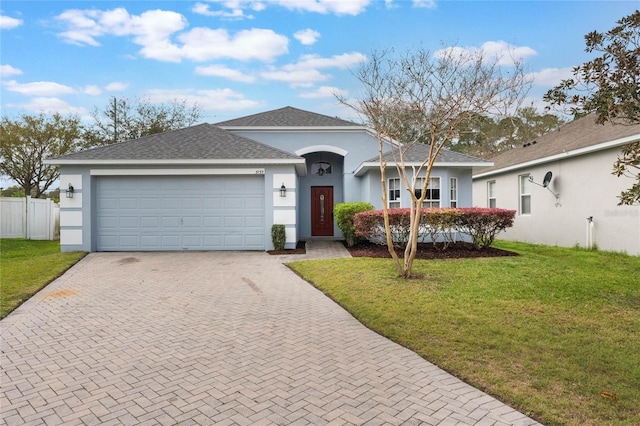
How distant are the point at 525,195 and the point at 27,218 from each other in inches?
819

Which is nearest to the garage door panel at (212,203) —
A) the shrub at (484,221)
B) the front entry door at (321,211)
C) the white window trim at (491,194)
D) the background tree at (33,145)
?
the front entry door at (321,211)

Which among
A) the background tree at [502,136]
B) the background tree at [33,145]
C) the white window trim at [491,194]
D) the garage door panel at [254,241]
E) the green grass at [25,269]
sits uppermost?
the background tree at [502,136]

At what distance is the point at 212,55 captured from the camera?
15.6 m

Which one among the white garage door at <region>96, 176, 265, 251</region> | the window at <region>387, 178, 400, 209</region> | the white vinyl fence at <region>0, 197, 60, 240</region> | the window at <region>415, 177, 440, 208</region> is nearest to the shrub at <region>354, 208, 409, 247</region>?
the window at <region>387, 178, 400, 209</region>

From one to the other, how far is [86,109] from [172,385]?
2828 cm

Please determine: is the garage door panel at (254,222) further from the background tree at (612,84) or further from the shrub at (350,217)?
the background tree at (612,84)

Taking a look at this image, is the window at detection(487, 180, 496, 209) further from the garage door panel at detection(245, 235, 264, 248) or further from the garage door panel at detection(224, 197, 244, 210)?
the garage door panel at detection(224, 197, 244, 210)

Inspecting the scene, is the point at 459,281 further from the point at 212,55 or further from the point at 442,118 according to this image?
the point at 212,55

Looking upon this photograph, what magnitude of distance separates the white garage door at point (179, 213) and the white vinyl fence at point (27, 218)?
640 centimetres

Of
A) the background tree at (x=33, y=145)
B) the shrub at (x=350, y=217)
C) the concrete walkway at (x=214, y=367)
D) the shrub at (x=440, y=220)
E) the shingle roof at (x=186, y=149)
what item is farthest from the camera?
the background tree at (x=33, y=145)

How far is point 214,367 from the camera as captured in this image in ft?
13.1

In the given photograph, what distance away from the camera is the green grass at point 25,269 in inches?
276

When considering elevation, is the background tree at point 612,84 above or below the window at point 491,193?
above

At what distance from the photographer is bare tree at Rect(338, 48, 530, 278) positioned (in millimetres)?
7902
